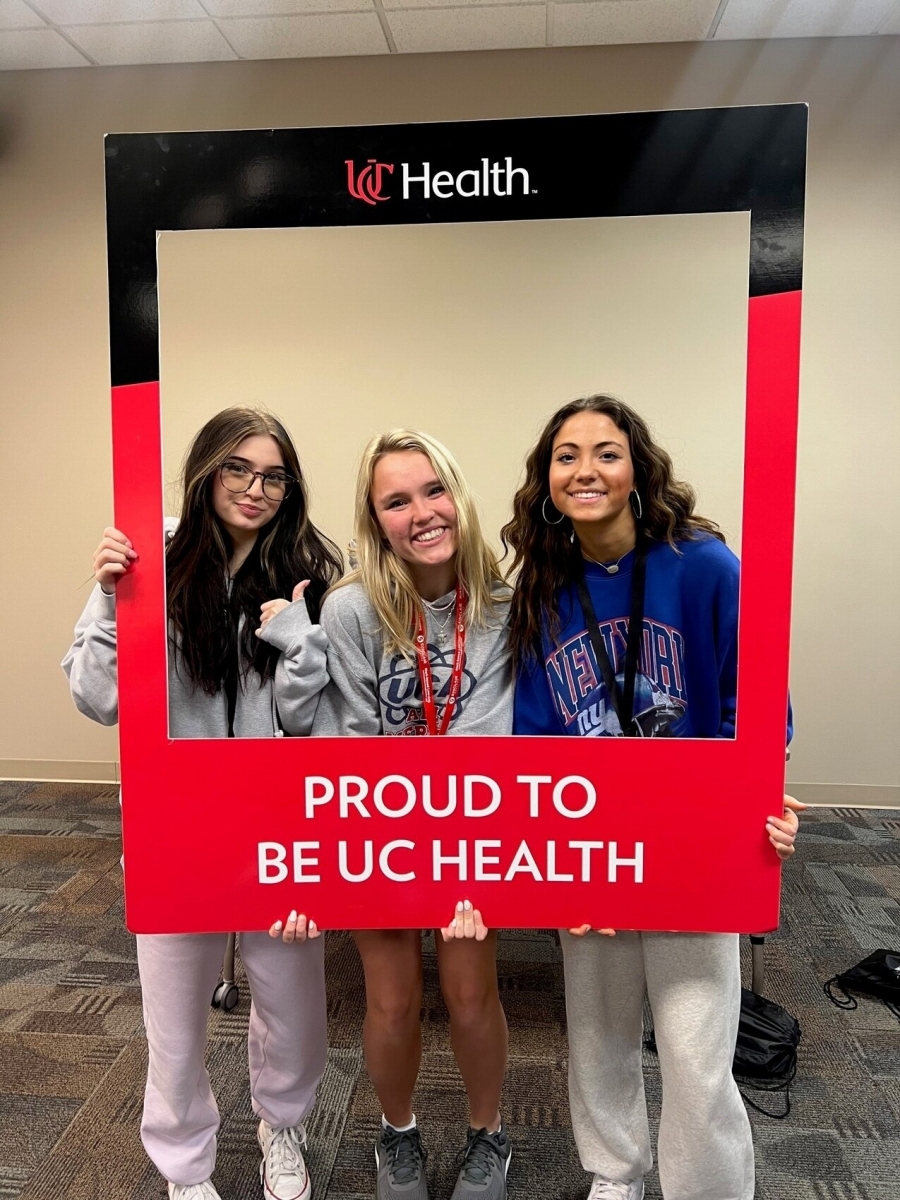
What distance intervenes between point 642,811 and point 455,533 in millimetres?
500

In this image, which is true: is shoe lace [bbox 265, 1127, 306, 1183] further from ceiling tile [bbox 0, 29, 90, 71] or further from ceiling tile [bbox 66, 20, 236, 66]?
ceiling tile [bbox 0, 29, 90, 71]

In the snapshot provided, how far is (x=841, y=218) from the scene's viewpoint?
3264 millimetres

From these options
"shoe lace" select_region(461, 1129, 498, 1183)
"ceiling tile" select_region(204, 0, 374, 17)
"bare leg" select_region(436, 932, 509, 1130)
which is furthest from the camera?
"ceiling tile" select_region(204, 0, 374, 17)

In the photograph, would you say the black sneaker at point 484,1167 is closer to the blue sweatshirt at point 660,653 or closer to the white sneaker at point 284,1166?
the white sneaker at point 284,1166

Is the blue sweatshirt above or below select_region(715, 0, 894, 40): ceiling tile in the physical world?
below

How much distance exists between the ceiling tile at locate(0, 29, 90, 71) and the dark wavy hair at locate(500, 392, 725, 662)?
11.1 ft

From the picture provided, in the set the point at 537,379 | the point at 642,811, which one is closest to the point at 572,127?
the point at 537,379

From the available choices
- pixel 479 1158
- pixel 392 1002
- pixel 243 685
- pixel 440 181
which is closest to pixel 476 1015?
pixel 392 1002

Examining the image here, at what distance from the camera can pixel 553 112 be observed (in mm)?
3287

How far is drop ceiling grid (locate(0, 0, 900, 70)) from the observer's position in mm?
2998

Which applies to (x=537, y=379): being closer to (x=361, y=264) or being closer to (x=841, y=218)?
(x=361, y=264)

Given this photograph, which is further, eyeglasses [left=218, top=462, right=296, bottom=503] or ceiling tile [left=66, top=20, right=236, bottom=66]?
ceiling tile [left=66, top=20, right=236, bottom=66]

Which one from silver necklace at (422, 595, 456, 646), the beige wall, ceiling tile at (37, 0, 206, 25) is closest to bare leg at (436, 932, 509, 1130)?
silver necklace at (422, 595, 456, 646)

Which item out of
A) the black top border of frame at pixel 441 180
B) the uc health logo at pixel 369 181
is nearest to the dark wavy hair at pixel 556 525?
the black top border of frame at pixel 441 180
